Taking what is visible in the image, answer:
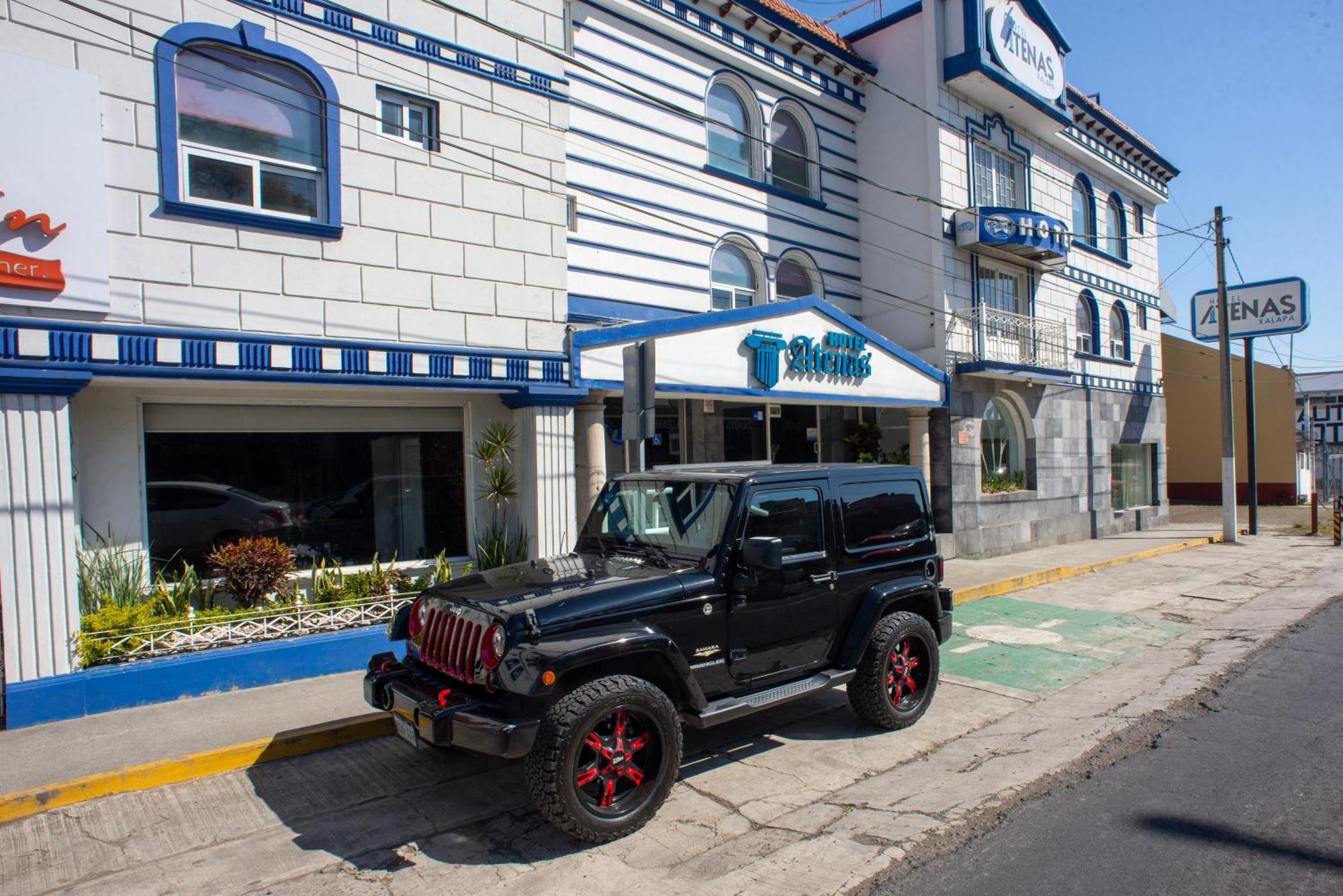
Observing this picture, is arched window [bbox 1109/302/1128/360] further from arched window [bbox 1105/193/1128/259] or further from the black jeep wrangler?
the black jeep wrangler

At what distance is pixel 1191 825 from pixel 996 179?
1515 centimetres

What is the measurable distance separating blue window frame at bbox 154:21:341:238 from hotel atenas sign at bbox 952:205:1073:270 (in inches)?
450

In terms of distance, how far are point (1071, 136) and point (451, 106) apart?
15476mm

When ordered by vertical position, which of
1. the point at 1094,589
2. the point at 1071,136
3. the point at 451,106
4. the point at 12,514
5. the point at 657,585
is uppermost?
the point at 1071,136

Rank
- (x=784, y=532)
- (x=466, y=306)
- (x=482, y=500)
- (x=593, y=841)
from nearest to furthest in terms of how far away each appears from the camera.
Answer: (x=593, y=841), (x=784, y=532), (x=466, y=306), (x=482, y=500)

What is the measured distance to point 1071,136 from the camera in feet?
60.6

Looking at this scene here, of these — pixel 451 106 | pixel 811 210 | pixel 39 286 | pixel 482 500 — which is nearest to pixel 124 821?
pixel 39 286

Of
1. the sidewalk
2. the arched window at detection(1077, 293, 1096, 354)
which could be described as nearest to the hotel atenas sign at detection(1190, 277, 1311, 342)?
the arched window at detection(1077, 293, 1096, 354)

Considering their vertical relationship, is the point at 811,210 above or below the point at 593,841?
above

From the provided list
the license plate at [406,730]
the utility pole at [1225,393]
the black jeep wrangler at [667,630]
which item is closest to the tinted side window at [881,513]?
the black jeep wrangler at [667,630]

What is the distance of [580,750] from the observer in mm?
4195

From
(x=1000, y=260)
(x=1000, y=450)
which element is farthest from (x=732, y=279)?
(x=1000, y=450)

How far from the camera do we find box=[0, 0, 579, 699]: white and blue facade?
6.31 m

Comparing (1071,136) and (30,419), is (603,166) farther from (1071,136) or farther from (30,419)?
(1071,136)
